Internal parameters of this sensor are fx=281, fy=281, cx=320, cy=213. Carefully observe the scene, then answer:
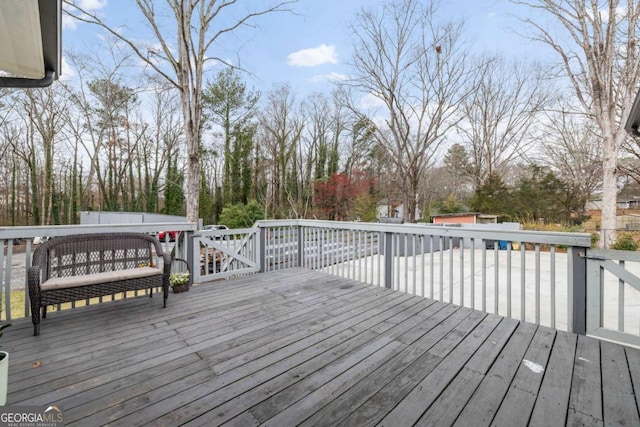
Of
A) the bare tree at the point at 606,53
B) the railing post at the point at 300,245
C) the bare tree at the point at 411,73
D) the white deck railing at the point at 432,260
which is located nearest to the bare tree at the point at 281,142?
the bare tree at the point at 411,73

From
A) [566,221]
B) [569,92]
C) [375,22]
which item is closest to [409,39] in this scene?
[375,22]

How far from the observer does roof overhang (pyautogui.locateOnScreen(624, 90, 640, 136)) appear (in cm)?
219

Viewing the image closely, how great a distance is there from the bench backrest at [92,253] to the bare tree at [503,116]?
14556 millimetres

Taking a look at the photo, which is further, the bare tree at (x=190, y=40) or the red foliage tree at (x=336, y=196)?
the red foliage tree at (x=336, y=196)

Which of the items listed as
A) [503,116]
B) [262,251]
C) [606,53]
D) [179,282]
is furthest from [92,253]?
[503,116]

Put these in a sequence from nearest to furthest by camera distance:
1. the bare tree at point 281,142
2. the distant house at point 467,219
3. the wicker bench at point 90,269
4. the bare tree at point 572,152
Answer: the wicker bench at point 90,269
the distant house at point 467,219
the bare tree at point 572,152
the bare tree at point 281,142

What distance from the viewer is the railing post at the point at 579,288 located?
219cm

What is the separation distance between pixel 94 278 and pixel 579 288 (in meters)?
4.14

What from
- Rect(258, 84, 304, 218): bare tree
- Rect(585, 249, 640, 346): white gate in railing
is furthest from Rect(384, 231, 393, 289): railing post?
Rect(258, 84, 304, 218): bare tree

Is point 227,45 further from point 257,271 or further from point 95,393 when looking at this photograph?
point 95,393

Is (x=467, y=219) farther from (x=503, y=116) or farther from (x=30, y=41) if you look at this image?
(x=30, y=41)

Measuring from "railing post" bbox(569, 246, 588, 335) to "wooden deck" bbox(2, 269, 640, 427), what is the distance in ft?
0.41

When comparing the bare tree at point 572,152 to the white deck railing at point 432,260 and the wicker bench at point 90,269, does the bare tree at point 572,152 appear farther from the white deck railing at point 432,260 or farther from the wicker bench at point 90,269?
the wicker bench at point 90,269

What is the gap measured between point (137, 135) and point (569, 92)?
2088 centimetres
